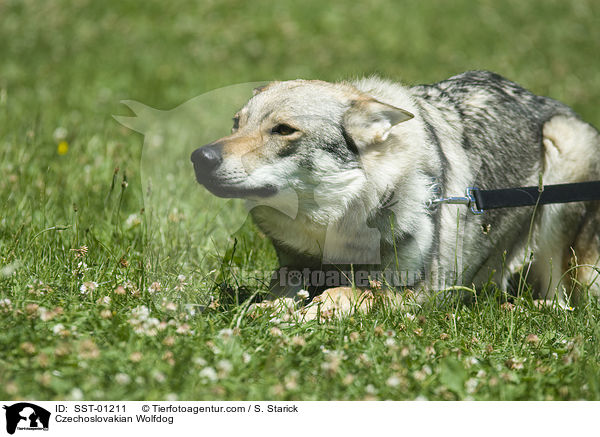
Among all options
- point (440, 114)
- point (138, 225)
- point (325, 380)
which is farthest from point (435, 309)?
point (138, 225)

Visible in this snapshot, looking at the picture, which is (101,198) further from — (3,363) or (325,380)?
(325,380)

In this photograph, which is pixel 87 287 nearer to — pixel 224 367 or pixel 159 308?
pixel 159 308

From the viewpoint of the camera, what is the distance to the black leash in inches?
139

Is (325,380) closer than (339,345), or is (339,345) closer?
(325,380)

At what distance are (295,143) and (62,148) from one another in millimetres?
2592

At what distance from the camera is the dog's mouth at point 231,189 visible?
10.3 feet

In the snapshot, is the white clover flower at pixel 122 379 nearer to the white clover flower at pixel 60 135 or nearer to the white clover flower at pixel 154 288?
the white clover flower at pixel 154 288

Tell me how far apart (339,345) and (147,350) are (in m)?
0.84

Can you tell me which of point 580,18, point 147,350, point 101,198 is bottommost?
point 147,350

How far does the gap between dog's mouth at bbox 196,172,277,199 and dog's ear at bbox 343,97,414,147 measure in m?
Answer: 0.54

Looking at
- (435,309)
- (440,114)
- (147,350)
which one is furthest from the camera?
(440,114)

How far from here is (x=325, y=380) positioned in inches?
103

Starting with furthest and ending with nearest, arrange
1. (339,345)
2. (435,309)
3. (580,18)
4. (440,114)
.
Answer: (580,18), (440,114), (435,309), (339,345)
